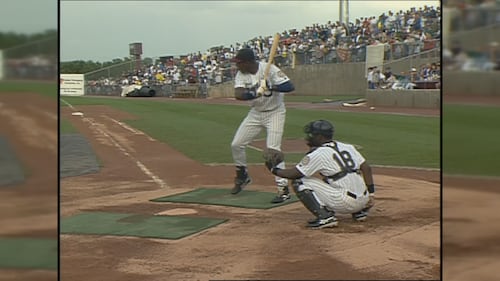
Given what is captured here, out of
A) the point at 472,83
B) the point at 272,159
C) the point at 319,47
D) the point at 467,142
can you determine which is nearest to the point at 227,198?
the point at 272,159

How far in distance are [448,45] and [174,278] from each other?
1.44 meters

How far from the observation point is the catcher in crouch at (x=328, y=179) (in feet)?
7.98

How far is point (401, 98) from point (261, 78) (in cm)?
160

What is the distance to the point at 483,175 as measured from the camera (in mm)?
979

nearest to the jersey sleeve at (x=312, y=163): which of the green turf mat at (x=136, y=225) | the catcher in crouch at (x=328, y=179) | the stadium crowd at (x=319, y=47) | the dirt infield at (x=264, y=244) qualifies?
the catcher in crouch at (x=328, y=179)

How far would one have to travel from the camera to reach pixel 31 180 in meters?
1.14

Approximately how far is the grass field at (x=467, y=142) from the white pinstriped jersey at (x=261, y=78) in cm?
196

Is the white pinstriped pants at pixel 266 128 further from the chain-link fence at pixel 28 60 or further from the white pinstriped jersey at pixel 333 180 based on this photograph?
the chain-link fence at pixel 28 60

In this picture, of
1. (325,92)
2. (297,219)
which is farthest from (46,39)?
(325,92)

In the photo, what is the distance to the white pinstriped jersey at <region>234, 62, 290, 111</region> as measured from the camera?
2910mm

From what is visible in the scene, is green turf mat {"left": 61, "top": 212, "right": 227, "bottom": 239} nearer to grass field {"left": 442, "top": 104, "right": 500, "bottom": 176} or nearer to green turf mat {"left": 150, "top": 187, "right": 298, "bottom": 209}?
green turf mat {"left": 150, "top": 187, "right": 298, "bottom": 209}

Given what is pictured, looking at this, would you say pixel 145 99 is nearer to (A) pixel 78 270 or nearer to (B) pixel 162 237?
(B) pixel 162 237

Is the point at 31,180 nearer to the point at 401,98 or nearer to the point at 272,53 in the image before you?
the point at 272,53

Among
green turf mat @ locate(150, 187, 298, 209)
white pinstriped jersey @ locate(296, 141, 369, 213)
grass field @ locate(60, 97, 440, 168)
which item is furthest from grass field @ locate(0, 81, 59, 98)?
grass field @ locate(60, 97, 440, 168)
